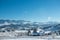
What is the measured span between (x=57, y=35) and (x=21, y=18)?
0.77 meters

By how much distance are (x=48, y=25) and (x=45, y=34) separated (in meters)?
0.19

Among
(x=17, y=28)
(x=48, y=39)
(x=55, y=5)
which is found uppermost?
(x=55, y=5)

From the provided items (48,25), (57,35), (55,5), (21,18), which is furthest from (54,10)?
A: (21,18)

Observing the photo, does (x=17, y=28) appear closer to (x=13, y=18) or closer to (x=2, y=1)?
(x=13, y=18)

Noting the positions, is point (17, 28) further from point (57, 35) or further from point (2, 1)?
point (57, 35)

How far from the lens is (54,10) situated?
2.64 m

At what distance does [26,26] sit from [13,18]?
0.98 feet

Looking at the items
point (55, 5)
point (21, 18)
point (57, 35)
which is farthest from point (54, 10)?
point (21, 18)

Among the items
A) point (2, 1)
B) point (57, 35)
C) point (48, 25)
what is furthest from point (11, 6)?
point (57, 35)

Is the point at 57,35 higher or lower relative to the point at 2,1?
lower

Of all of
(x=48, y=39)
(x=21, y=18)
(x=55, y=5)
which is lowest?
(x=48, y=39)

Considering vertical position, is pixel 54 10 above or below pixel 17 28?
above

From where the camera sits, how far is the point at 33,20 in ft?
8.68

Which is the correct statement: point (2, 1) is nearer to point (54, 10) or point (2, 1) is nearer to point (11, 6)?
point (11, 6)
